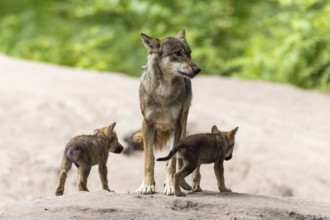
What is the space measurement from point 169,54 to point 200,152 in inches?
32.2

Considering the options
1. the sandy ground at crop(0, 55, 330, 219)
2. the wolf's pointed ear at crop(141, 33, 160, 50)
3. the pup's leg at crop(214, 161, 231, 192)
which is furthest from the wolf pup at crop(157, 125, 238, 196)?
the sandy ground at crop(0, 55, 330, 219)

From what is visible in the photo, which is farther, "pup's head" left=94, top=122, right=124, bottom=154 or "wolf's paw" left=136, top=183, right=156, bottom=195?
"pup's head" left=94, top=122, right=124, bottom=154

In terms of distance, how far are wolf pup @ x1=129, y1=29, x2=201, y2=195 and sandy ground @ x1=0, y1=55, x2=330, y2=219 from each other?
7.40ft

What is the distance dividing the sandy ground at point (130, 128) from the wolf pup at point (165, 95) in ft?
7.40

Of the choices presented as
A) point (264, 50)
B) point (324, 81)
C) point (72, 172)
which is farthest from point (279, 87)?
point (72, 172)

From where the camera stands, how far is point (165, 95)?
6668 millimetres

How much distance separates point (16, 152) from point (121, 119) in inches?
61.4

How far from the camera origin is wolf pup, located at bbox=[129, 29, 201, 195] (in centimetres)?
654

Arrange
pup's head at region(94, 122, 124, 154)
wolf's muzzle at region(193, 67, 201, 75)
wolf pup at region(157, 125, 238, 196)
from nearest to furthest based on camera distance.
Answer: wolf's muzzle at region(193, 67, 201, 75) → wolf pup at region(157, 125, 238, 196) → pup's head at region(94, 122, 124, 154)

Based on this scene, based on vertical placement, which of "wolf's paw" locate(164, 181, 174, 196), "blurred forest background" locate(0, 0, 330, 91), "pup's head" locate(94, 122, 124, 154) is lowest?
"wolf's paw" locate(164, 181, 174, 196)

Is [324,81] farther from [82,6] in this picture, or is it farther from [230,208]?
[230,208]

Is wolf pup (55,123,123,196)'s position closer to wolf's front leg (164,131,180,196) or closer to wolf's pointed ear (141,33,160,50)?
wolf's front leg (164,131,180,196)

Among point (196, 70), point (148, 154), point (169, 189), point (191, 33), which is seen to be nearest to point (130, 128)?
point (148, 154)

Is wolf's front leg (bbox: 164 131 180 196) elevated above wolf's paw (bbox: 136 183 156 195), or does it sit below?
above
